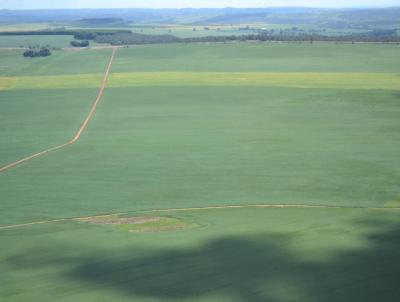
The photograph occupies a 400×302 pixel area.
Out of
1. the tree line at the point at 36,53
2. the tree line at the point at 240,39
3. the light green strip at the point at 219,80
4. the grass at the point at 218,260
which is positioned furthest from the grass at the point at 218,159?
the tree line at the point at 240,39

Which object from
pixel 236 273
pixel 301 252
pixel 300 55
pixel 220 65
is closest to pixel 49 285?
pixel 236 273

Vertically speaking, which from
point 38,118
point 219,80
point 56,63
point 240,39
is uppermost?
point 38,118

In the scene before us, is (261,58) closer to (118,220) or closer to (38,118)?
(38,118)

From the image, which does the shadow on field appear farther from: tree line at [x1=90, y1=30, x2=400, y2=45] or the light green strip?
tree line at [x1=90, y1=30, x2=400, y2=45]

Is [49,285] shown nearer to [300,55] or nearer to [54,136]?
[54,136]

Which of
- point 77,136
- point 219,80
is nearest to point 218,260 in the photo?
point 77,136

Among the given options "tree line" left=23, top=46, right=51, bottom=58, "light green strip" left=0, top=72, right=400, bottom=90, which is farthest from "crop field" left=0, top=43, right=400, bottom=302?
"tree line" left=23, top=46, right=51, bottom=58
